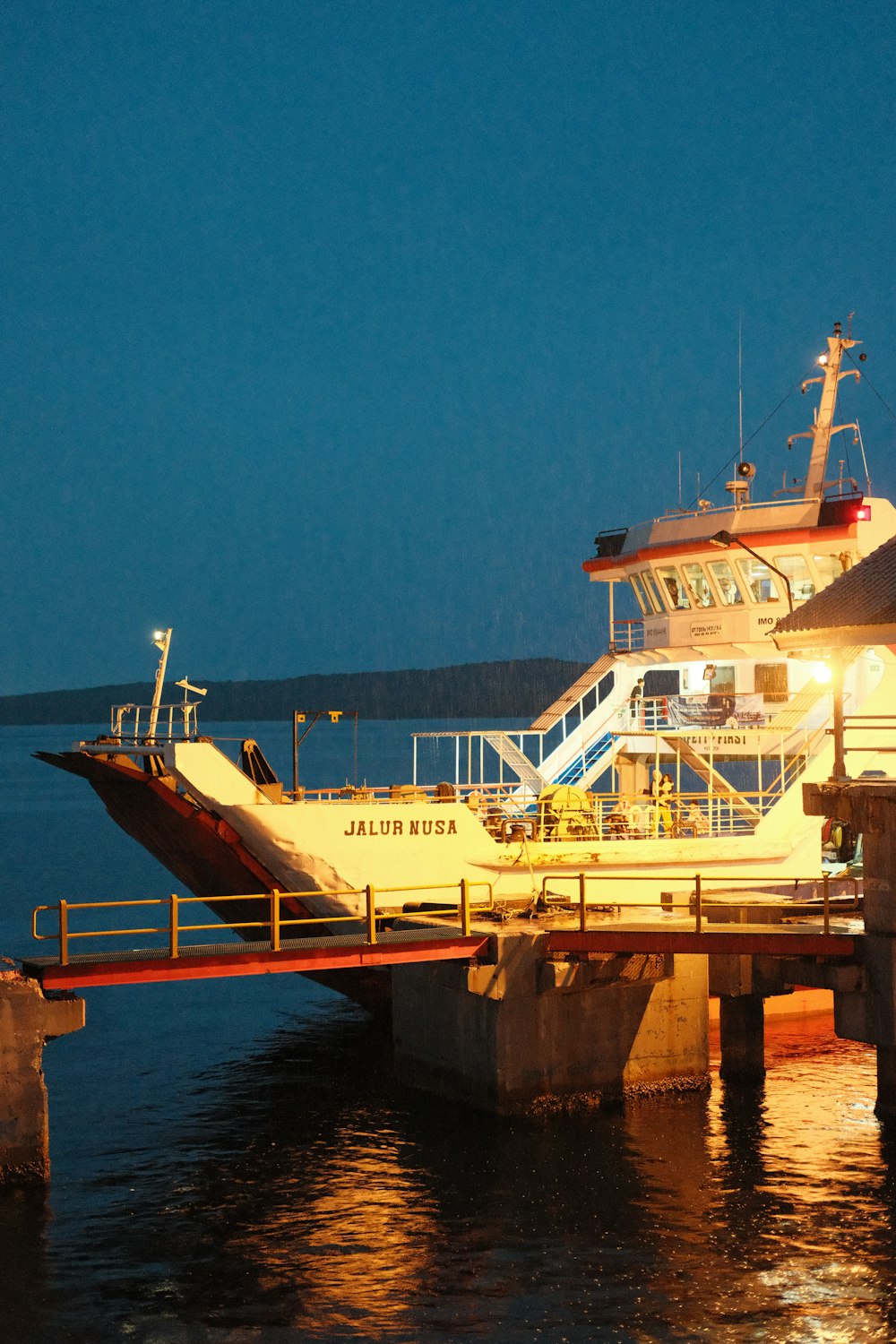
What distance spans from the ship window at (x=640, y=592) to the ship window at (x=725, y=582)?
2.03m

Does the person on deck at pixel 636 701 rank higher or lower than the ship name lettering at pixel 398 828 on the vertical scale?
higher

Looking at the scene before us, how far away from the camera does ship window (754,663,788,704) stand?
2677cm

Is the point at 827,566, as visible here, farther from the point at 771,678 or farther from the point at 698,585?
the point at 698,585

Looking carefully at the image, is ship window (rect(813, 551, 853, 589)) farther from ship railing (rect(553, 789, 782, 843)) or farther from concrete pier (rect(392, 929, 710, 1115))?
concrete pier (rect(392, 929, 710, 1115))

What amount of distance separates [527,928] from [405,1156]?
10.9 feet

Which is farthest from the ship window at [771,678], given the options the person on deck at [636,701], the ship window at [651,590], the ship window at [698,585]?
the ship window at [651,590]

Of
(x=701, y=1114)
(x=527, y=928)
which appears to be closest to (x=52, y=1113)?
(x=527, y=928)

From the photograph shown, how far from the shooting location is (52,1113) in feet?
70.2

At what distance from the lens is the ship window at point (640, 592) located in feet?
95.7

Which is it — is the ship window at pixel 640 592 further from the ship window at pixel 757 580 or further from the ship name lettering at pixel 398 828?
the ship name lettering at pixel 398 828

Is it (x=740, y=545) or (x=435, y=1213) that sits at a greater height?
(x=740, y=545)

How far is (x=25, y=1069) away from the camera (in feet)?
54.3

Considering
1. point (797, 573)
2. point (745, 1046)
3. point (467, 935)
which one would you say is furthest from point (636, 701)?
point (467, 935)

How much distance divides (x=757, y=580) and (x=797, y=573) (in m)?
0.72
